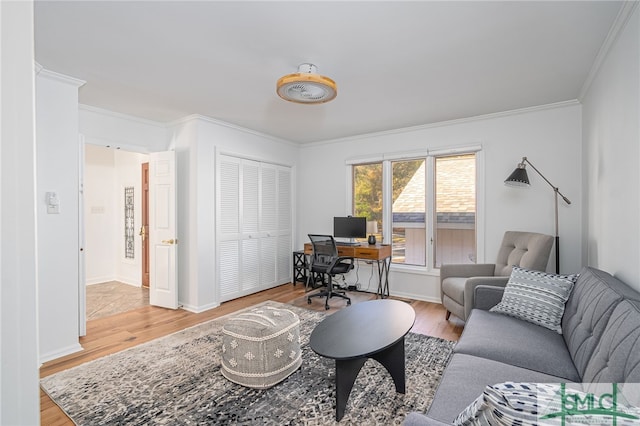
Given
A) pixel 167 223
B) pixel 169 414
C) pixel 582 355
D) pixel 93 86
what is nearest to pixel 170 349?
pixel 169 414

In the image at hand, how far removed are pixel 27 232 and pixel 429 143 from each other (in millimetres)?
4520

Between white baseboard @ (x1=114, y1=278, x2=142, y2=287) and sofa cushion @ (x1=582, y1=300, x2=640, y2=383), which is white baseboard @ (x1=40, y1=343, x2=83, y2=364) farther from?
sofa cushion @ (x1=582, y1=300, x2=640, y2=383)

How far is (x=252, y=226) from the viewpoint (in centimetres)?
480

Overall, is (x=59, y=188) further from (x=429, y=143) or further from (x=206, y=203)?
(x=429, y=143)

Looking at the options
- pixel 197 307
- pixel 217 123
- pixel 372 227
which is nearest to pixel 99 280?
pixel 197 307

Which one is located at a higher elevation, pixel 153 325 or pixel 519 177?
pixel 519 177

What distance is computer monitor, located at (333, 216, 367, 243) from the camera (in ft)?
15.4

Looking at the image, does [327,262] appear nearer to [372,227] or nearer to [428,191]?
[372,227]

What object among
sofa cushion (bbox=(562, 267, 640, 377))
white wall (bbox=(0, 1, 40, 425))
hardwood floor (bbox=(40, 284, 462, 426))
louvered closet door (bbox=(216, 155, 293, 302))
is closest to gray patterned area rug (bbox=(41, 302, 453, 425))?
hardwood floor (bbox=(40, 284, 462, 426))

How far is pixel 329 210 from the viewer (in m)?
5.34

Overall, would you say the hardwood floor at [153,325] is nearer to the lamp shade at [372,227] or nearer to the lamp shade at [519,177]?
the lamp shade at [372,227]

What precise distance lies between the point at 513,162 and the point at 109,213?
21.2 feet

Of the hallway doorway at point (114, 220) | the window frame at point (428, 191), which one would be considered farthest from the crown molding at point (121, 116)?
the window frame at point (428, 191)

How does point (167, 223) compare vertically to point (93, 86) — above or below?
below
